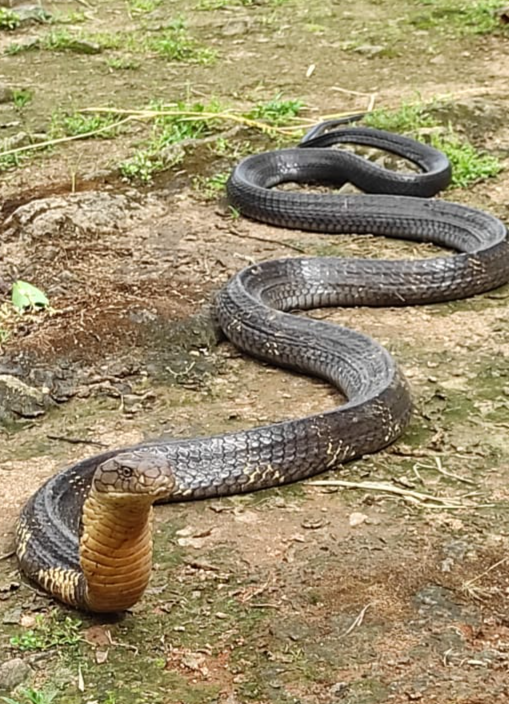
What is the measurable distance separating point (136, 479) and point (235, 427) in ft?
6.93

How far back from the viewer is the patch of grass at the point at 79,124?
386 inches

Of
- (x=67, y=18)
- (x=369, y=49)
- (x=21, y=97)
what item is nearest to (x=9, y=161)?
(x=21, y=97)

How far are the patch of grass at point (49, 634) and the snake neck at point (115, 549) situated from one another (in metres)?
0.12

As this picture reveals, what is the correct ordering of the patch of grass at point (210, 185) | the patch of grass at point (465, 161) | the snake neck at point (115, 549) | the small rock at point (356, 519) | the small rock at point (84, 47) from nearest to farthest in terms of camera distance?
the snake neck at point (115, 549), the small rock at point (356, 519), the patch of grass at point (210, 185), the patch of grass at point (465, 161), the small rock at point (84, 47)

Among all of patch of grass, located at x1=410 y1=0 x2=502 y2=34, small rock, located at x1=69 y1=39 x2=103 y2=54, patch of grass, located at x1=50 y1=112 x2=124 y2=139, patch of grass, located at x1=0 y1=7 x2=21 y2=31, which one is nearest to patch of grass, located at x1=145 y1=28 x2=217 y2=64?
small rock, located at x1=69 y1=39 x2=103 y2=54

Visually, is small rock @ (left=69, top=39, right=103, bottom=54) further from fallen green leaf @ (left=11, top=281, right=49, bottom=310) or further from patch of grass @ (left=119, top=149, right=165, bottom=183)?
fallen green leaf @ (left=11, top=281, right=49, bottom=310)

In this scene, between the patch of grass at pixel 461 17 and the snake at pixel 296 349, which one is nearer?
the snake at pixel 296 349

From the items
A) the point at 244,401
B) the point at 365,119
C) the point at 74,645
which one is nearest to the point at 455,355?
the point at 244,401

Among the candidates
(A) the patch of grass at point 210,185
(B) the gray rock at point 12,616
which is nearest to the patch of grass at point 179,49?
(A) the patch of grass at point 210,185

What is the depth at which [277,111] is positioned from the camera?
10156 mm

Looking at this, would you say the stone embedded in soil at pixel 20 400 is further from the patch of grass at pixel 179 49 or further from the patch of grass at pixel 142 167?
the patch of grass at pixel 179 49

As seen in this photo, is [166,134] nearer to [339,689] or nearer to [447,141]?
[447,141]

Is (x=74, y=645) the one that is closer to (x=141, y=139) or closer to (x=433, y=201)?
(x=433, y=201)

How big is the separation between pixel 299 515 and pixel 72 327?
83.3 inches
